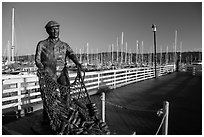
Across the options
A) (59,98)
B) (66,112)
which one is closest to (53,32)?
(59,98)

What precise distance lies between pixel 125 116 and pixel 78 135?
221 cm

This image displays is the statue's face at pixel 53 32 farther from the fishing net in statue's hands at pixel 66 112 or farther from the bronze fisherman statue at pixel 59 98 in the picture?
the fishing net in statue's hands at pixel 66 112

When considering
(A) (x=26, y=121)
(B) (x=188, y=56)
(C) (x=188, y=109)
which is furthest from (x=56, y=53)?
(B) (x=188, y=56)

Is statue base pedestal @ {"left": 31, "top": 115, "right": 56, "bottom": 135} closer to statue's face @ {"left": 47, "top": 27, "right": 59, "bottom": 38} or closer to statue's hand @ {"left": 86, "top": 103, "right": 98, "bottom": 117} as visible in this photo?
statue's hand @ {"left": 86, "top": 103, "right": 98, "bottom": 117}

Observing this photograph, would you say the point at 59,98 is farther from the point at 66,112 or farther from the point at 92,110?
the point at 92,110

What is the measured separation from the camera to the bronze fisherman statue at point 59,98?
3729 millimetres

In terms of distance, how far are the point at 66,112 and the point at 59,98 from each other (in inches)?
12.5

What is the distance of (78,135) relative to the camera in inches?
137

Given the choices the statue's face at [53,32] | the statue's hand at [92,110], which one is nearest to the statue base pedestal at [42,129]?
the statue's hand at [92,110]

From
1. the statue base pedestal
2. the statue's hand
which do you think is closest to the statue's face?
the statue's hand

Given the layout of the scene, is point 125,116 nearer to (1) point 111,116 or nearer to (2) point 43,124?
(1) point 111,116

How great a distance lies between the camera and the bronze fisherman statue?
373 centimetres

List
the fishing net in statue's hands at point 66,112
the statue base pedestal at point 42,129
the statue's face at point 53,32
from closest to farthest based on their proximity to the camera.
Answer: the fishing net in statue's hands at point 66,112, the statue base pedestal at point 42,129, the statue's face at point 53,32

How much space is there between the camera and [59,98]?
407cm
